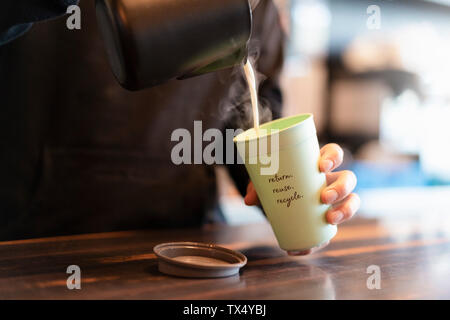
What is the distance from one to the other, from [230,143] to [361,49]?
9.03ft

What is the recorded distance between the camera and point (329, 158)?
917mm

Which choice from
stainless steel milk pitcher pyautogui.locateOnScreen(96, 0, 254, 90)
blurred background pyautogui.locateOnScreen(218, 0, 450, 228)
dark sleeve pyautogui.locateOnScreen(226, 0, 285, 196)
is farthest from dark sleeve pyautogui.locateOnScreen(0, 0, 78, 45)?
blurred background pyautogui.locateOnScreen(218, 0, 450, 228)

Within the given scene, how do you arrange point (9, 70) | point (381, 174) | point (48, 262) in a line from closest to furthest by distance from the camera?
1. point (48, 262)
2. point (9, 70)
3. point (381, 174)

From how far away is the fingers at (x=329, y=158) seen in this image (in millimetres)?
880

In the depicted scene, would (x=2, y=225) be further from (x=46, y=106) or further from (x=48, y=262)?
(x=48, y=262)

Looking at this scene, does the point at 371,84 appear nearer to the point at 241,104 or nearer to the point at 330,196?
the point at 241,104

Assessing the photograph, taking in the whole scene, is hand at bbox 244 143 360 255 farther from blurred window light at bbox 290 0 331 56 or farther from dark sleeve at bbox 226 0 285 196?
blurred window light at bbox 290 0 331 56

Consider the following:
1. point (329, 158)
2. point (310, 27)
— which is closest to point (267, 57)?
point (329, 158)

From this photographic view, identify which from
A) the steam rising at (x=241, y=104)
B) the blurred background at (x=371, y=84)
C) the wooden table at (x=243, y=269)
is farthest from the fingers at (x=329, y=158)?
the blurred background at (x=371, y=84)

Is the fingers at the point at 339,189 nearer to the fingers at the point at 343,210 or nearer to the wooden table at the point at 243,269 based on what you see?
the fingers at the point at 343,210

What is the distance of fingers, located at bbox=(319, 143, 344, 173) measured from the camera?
34.7 inches

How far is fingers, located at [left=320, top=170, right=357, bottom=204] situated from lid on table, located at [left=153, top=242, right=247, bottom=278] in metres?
0.18

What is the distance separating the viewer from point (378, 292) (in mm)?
736

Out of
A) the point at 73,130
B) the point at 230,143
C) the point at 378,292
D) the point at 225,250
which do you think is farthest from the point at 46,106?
the point at 378,292
